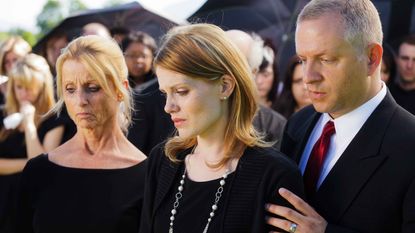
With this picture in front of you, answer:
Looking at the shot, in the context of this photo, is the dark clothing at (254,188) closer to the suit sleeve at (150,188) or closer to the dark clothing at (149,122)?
the suit sleeve at (150,188)

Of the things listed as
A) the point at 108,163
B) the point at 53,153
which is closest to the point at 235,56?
the point at 108,163

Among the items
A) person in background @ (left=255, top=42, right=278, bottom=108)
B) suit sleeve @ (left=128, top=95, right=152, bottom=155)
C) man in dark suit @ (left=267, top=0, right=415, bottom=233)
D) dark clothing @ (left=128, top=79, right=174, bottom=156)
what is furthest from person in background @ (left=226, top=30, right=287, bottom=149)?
man in dark suit @ (left=267, top=0, right=415, bottom=233)

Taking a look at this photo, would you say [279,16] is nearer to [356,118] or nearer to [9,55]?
[9,55]

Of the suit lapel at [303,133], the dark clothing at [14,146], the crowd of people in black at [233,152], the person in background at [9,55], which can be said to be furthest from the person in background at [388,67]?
the person in background at [9,55]

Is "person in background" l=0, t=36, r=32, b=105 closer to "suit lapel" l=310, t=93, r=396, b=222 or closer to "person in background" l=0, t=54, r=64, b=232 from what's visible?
"person in background" l=0, t=54, r=64, b=232

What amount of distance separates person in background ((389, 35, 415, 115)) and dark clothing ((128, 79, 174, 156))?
7.44 ft

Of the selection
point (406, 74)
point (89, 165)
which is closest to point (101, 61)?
point (89, 165)

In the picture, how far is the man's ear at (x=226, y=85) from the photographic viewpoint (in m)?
2.46

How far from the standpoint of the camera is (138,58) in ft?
19.2

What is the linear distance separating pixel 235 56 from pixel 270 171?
456mm

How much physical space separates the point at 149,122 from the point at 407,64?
2590mm

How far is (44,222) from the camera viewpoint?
2.97 metres

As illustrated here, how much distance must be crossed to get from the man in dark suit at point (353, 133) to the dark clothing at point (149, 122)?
185cm

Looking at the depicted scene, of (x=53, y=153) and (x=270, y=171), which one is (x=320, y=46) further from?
(x=53, y=153)
